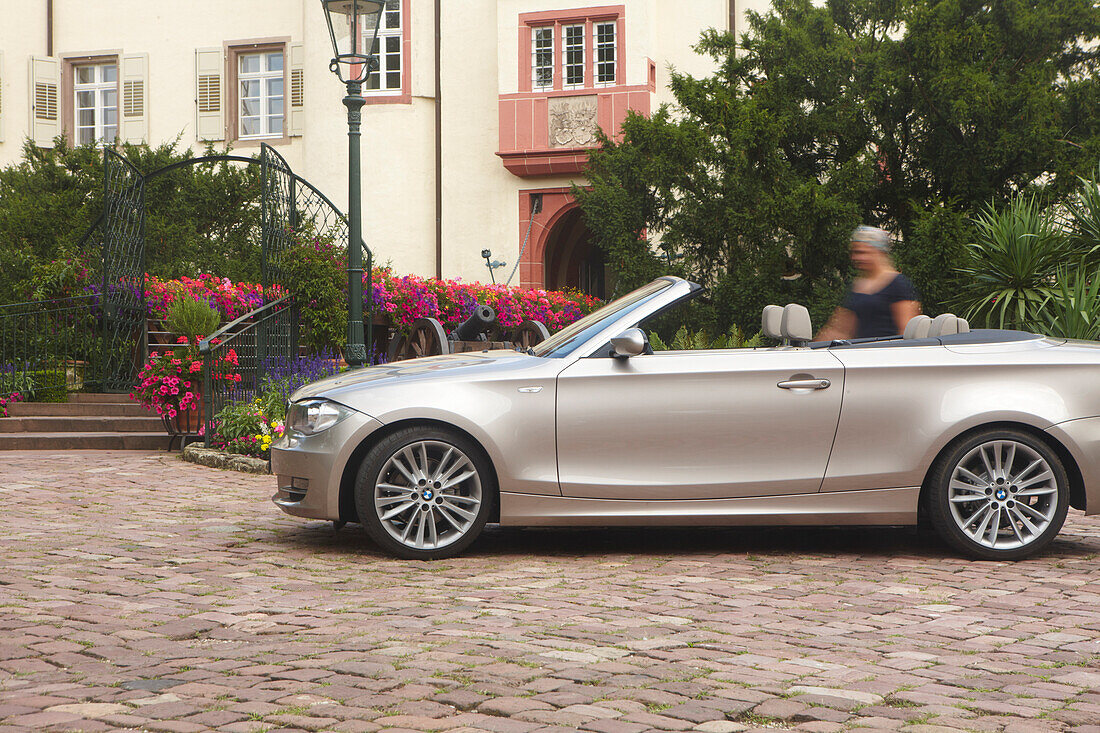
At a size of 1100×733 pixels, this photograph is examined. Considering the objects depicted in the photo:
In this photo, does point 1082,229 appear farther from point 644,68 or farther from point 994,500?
point 644,68

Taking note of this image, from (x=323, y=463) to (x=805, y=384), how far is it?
2.52 meters

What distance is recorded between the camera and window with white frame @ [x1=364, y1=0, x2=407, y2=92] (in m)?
24.6

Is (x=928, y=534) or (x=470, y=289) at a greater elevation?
(x=470, y=289)

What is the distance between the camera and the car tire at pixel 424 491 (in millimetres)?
6508

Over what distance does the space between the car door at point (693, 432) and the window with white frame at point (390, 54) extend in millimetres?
19074

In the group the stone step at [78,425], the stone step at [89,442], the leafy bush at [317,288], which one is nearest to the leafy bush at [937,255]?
the leafy bush at [317,288]

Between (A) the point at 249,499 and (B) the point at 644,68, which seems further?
(B) the point at 644,68

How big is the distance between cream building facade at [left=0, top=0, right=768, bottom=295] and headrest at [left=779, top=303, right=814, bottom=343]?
1635cm

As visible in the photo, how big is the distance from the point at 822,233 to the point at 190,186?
11609 mm

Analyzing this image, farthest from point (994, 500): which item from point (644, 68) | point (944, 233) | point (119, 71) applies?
point (119, 71)

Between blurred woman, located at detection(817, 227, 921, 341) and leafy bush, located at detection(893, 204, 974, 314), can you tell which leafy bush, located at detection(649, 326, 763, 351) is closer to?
leafy bush, located at detection(893, 204, 974, 314)

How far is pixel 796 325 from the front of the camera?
696cm

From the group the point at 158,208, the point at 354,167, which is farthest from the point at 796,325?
the point at 158,208

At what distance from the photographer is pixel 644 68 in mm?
22938
